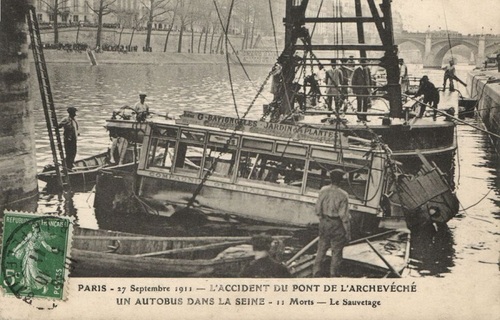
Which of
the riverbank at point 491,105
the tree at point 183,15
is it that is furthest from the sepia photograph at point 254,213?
the tree at point 183,15

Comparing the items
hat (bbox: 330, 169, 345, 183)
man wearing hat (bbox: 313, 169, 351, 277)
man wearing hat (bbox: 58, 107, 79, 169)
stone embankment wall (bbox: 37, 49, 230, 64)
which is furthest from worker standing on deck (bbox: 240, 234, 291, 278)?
stone embankment wall (bbox: 37, 49, 230, 64)

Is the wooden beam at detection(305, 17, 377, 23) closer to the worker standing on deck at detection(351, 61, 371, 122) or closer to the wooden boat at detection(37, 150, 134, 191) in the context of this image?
the worker standing on deck at detection(351, 61, 371, 122)

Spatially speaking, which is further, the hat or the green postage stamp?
the green postage stamp

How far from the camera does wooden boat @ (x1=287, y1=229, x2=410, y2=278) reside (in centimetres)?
1108

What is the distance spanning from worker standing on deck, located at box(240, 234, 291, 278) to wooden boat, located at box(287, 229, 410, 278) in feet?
0.88

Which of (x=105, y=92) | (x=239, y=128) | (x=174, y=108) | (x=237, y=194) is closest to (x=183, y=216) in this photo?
(x=237, y=194)

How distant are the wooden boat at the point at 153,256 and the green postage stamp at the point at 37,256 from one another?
0.85 ft

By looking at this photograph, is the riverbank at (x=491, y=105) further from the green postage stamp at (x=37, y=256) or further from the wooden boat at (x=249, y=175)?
the green postage stamp at (x=37, y=256)

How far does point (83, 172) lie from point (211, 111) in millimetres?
19973

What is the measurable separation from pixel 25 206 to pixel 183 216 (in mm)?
3580

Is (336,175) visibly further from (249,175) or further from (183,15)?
(183,15)

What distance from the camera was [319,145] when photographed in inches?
520

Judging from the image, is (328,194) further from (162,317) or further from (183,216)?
(183,216)

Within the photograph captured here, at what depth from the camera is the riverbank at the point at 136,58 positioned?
211ft
